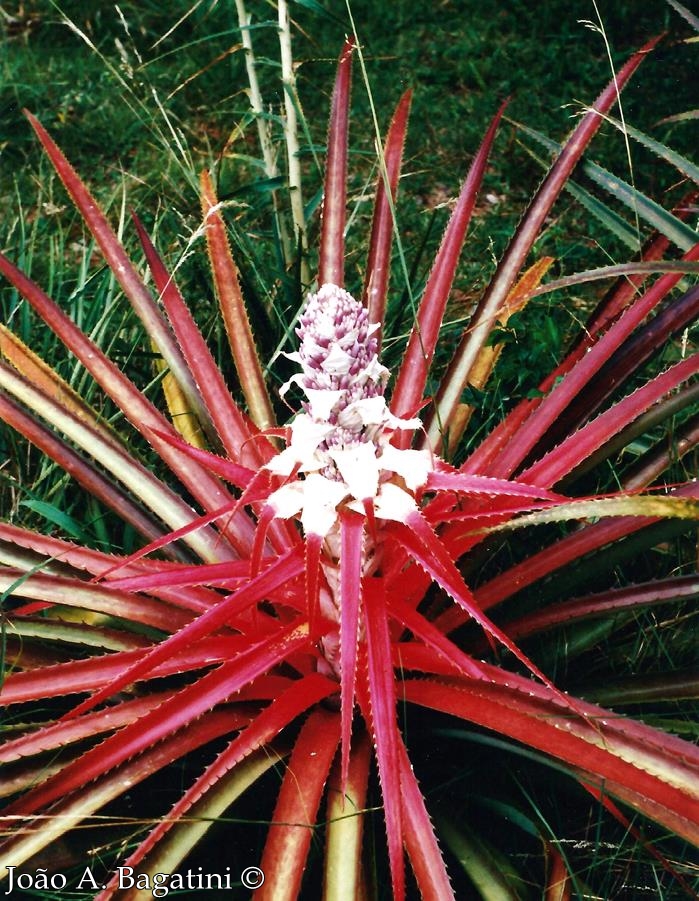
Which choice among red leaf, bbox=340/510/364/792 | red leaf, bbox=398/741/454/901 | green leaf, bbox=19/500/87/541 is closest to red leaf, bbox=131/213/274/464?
green leaf, bbox=19/500/87/541

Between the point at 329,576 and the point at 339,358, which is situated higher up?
the point at 339,358

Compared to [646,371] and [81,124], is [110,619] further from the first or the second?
[81,124]

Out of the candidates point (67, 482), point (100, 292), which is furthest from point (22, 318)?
A: point (67, 482)

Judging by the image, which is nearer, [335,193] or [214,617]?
[214,617]

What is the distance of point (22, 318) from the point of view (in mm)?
2225

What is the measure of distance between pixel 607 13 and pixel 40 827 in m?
3.88

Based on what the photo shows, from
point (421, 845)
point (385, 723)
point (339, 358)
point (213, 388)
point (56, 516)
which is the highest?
point (213, 388)

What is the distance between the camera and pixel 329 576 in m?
1.30

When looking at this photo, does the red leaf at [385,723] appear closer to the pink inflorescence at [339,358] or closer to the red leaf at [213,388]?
the pink inflorescence at [339,358]

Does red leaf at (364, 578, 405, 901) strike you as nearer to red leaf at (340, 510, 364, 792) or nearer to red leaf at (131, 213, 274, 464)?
red leaf at (340, 510, 364, 792)

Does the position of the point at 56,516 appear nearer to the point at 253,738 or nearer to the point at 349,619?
the point at 253,738

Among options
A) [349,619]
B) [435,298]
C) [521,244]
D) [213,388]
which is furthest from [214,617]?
[521,244]

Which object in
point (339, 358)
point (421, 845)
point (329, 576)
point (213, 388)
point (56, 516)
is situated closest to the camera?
point (339, 358)

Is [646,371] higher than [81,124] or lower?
lower
